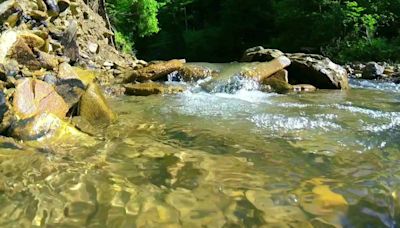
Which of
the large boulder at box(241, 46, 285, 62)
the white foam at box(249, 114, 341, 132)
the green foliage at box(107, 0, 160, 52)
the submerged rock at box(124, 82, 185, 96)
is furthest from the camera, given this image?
the green foliage at box(107, 0, 160, 52)

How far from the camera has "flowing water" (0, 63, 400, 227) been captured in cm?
287

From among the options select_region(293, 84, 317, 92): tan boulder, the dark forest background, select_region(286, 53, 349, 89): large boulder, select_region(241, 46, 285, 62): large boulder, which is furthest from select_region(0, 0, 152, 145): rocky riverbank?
the dark forest background

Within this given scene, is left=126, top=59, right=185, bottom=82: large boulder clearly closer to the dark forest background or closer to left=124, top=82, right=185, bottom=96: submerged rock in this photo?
left=124, top=82, right=185, bottom=96: submerged rock

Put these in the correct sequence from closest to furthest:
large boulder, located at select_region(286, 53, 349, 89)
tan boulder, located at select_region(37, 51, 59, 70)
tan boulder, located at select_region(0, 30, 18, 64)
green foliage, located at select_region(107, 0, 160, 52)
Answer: tan boulder, located at select_region(0, 30, 18, 64) → tan boulder, located at select_region(37, 51, 59, 70) → large boulder, located at select_region(286, 53, 349, 89) → green foliage, located at select_region(107, 0, 160, 52)

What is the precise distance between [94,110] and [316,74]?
6.93 meters

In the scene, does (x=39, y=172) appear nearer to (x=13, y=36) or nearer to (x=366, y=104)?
(x=13, y=36)

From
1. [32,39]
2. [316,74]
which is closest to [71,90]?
[32,39]

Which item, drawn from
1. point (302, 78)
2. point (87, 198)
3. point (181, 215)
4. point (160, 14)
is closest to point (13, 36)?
point (87, 198)

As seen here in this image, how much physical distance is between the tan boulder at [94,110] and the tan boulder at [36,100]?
24 centimetres

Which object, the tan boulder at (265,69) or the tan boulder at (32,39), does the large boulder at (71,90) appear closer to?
the tan boulder at (32,39)

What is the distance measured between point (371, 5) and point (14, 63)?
1785 centimetres

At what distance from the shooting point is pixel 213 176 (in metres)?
3.58

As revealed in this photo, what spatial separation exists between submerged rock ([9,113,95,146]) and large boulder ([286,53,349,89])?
746cm

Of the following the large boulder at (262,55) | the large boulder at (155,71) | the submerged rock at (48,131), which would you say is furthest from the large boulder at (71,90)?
the large boulder at (262,55)
